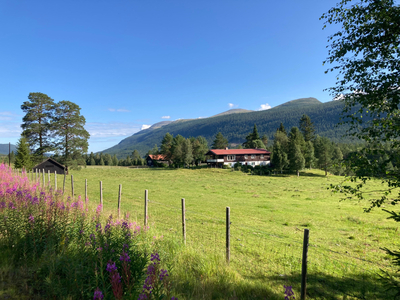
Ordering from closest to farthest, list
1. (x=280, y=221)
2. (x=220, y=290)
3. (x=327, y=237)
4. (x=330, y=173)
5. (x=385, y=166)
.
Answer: (x=220, y=290) < (x=385, y=166) < (x=327, y=237) < (x=280, y=221) < (x=330, y=173)

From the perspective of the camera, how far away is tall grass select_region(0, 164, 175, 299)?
3.29 meters

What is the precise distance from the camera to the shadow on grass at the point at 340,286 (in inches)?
202

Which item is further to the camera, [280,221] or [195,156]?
[195,156]

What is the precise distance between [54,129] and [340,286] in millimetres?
49127

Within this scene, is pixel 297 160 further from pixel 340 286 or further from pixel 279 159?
pixel 340 286

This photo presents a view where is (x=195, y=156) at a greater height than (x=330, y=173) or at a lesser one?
greater

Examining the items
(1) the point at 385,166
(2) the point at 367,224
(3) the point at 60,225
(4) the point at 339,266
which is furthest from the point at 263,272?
(2) the point at 367,224

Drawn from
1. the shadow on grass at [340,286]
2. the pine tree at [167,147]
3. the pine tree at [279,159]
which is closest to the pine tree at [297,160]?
the pine tree at [279,159]

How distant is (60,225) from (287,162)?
2408 inches

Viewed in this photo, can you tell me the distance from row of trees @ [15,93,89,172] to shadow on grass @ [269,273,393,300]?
47.3 metres

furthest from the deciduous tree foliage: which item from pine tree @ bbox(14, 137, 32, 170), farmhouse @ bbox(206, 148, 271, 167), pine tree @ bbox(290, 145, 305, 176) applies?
farmhouse @ bbox(206, 148, 271, 167)

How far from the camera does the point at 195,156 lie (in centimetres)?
8281

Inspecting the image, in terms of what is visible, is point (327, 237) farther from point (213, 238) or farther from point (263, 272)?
point (263, 272)

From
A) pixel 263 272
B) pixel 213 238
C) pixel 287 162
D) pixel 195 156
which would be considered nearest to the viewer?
pixel 263 272
